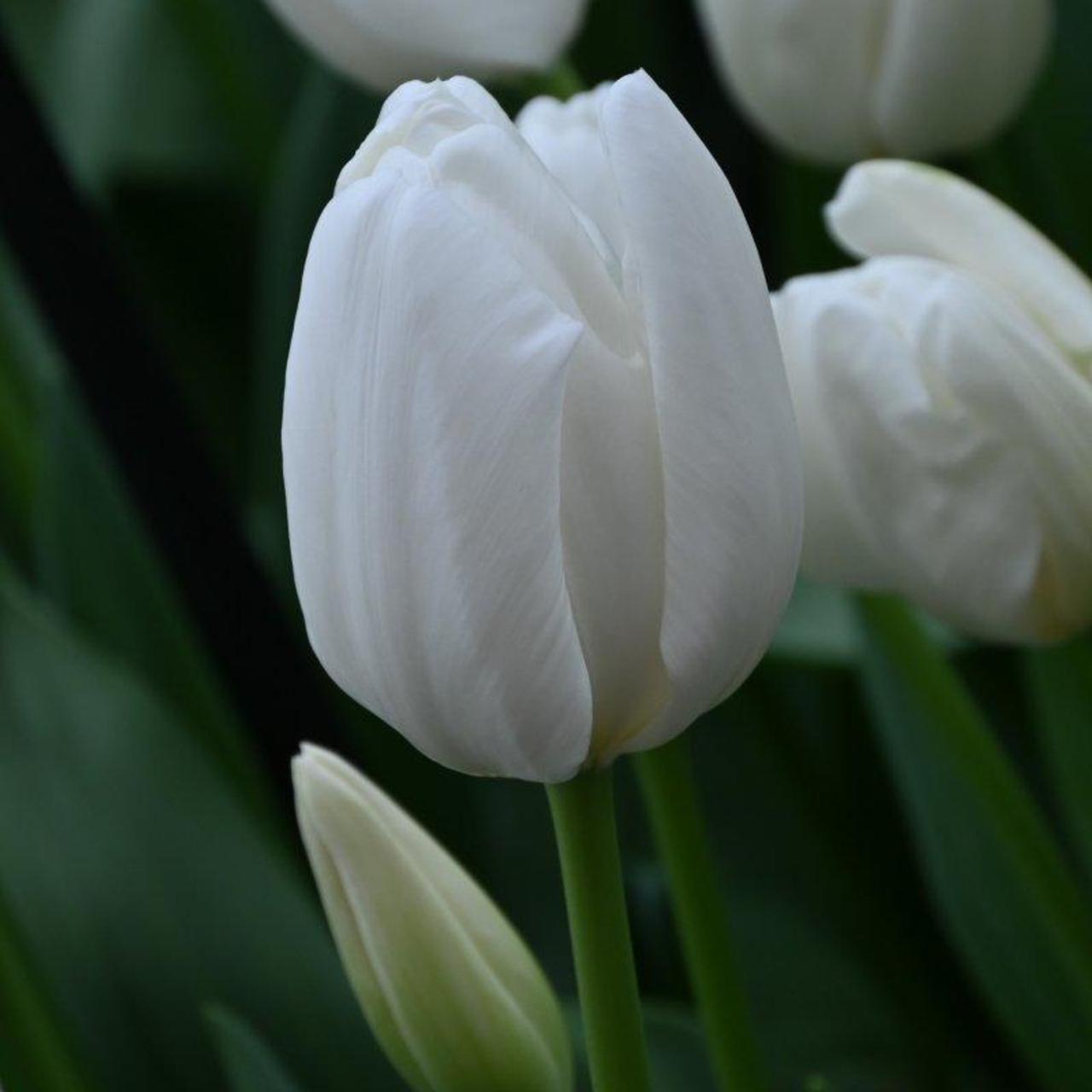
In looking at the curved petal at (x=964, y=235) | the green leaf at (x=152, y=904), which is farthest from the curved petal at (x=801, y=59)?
the green leaf at (x=152, y=904)

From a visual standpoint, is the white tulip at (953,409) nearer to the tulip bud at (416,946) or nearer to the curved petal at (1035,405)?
the curved petal at (1035,405)

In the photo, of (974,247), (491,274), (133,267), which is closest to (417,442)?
(491,274)

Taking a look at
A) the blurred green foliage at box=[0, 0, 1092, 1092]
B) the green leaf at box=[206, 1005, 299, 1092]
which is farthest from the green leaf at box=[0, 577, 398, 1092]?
the green leaf at box=[206, 1005, 299, 1092]

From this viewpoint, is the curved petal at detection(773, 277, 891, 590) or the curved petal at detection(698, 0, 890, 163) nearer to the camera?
the curved petal at detection(773, 277, 891, 590)

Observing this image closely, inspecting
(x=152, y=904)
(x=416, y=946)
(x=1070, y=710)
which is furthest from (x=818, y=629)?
(x=416, y=946)

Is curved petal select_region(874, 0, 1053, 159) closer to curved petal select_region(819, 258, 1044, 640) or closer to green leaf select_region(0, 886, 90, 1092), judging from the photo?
curved petal select_region(819, 258, 1044, 640)

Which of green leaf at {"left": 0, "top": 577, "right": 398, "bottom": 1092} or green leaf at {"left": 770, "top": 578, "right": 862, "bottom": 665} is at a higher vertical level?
green leaf at {"left": 0, "top": 577, "right": 398, "bottom": 1092}
